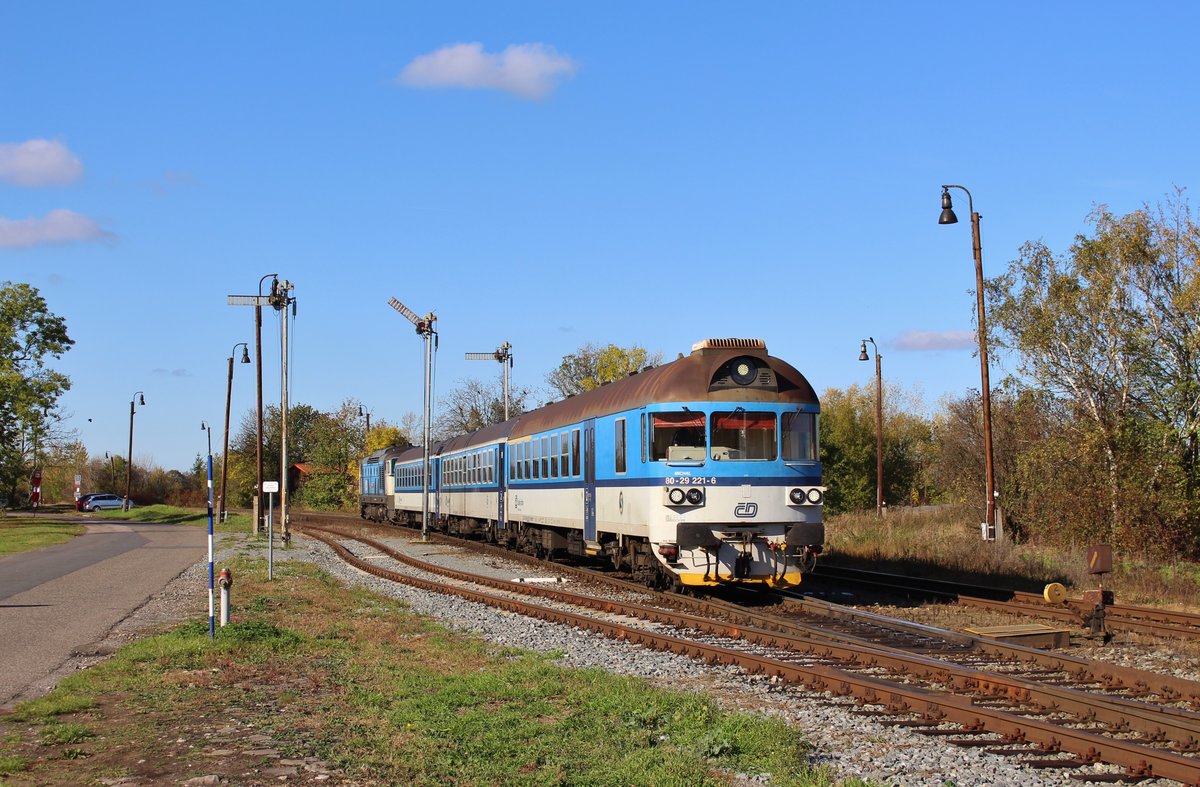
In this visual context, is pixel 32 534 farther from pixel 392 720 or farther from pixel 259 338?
pixel 392 720

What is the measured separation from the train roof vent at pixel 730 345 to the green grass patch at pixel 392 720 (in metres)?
Result: 5.75

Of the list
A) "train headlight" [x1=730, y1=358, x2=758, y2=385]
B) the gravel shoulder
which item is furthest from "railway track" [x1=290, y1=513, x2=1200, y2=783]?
"train headlight" [x1=730, y1=358, x2=758, y2=385]

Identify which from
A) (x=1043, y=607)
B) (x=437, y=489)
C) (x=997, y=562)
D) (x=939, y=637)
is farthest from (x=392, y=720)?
(x=437, y=489)

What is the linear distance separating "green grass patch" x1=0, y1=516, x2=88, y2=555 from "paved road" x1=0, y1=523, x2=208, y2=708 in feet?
2.96

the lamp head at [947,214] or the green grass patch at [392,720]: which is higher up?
the lamp head at [947,214]

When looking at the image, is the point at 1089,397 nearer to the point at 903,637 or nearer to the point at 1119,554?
the point at 1119,554

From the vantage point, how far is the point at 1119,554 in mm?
22766

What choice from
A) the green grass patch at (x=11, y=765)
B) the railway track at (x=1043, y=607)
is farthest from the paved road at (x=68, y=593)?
the railway track at (x=1043, y=607)

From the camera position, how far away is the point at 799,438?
52.1 ft

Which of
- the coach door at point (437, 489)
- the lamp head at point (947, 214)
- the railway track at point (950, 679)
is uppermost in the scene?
the lamp head at point (947, 214)

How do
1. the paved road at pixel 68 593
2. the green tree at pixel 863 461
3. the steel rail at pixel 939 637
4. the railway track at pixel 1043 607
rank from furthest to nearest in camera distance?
the green tree at pixel 863 461
the railway track at pixel 1043 607
the paved road at pixel 68 593
the steel rail at pixel 939 637

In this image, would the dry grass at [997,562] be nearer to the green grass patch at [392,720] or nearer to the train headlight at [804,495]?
the train headlight at [804,495]

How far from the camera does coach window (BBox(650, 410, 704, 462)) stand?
1558 centimetres

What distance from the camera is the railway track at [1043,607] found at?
41.2ft
